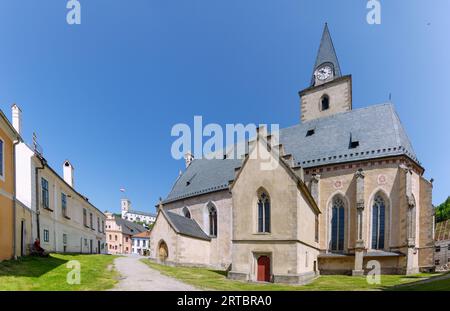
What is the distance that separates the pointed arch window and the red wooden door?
41.0ft

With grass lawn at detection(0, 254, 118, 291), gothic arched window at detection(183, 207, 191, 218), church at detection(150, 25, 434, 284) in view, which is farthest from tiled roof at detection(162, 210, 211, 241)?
grass lawn at detection(0, 254, 118, 291)

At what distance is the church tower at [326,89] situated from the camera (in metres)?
35.7

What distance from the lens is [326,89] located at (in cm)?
3709

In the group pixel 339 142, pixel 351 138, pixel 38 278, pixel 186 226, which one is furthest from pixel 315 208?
pixel 38 278

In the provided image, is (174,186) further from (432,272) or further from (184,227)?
(432,272)

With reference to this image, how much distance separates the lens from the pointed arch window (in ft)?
78.0

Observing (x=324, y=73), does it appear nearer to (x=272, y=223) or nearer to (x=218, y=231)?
(x=218, y=231)

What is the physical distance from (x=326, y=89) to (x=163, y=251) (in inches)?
1198

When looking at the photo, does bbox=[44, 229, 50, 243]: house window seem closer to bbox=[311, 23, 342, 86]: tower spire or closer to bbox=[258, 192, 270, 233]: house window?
bbox=[258, 192, 270, 233]: house window

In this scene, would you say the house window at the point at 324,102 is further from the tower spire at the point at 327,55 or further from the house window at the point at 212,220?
the house window at the point at 212,220

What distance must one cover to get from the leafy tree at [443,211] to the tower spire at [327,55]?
66.0 m

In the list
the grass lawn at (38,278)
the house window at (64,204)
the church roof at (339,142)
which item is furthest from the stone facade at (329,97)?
the grass lawn at (38,278)

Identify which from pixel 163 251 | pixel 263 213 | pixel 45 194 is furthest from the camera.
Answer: pixel 163 251

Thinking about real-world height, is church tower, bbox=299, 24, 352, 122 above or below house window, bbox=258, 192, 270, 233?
above
